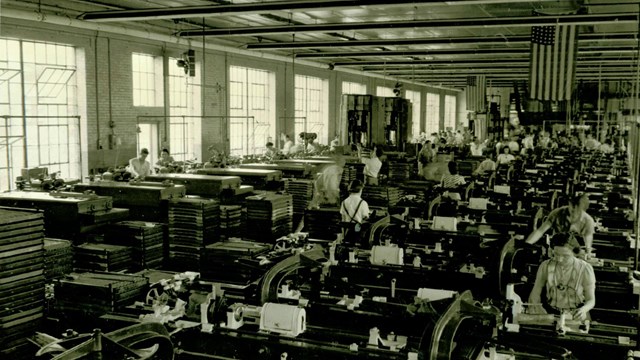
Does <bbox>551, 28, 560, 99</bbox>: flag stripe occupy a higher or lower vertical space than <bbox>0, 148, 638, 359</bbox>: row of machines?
higher

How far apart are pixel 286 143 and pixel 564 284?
15.0 metres

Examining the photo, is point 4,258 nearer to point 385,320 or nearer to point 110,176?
point 385,320

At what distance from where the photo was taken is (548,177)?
14.9 metres

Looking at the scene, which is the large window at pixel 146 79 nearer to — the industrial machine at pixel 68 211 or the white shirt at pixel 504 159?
the industrial machine at pixel 68 211

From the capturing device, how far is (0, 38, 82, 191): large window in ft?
39.7

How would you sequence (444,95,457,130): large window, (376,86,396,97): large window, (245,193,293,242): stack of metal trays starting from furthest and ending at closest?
1. (444,95,457,130): large window
2. (376,86,396,97): large window
3. (245,193,293,242): stack of metal trays

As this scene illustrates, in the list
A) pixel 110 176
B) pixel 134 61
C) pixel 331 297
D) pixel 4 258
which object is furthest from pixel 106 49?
pixel 331 297

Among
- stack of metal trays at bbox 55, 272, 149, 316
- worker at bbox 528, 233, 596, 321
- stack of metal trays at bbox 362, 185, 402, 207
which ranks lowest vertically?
stack of metal trays at bbox 55, 272, 149, 316

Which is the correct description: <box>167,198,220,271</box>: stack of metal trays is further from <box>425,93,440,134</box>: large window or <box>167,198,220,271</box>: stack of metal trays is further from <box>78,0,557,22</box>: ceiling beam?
<box>425,93,440,134</box>: large window

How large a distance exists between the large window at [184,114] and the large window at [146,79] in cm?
56

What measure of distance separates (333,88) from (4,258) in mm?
20702

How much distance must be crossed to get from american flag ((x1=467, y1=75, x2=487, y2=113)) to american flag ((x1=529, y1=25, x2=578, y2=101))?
1162cm

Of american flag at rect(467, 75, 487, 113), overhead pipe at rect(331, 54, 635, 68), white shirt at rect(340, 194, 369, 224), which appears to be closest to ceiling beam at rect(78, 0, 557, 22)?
white shirt at rect(340, 194, 369, 224)

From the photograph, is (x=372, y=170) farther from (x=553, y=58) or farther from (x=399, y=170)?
(x=553, y=58)
